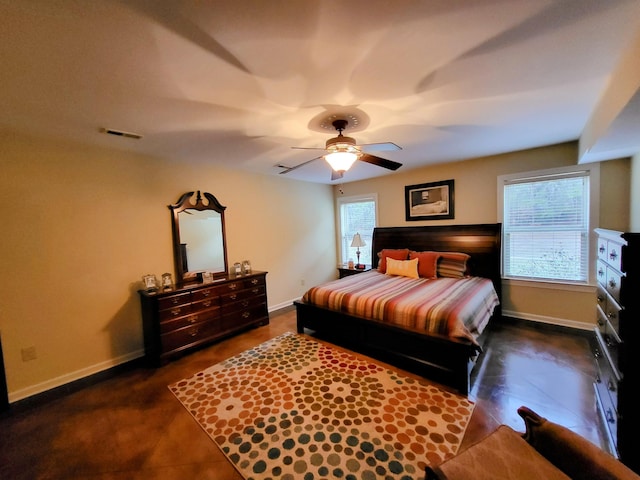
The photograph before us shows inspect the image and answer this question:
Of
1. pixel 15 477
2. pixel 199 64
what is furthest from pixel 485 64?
pixel 15 477

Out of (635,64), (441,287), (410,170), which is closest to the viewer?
(635,64)

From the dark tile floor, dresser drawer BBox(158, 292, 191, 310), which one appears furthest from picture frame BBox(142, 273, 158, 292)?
the dark tile floor

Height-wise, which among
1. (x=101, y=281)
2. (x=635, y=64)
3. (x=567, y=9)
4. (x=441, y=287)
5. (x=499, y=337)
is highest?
(x=567, y=9)

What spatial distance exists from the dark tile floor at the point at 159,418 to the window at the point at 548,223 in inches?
37.9

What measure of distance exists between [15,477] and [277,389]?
5.58ft

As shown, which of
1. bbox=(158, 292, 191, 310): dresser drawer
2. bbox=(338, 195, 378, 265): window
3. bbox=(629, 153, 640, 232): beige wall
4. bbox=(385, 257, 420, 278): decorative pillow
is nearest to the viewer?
bbox=(629, 153, 640, 232): beige wall

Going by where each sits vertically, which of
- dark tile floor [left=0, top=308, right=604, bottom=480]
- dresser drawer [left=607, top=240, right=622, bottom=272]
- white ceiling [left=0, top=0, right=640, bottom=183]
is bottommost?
dark tile floor [left=0, top=308, right=604, bottom=480]

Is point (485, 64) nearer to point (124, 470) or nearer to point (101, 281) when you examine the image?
point (124, 470)

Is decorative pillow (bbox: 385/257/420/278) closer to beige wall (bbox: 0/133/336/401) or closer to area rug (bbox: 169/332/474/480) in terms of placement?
area rug (bbox: 169/332/474/480)

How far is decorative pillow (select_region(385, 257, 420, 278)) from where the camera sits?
3830 millimetres

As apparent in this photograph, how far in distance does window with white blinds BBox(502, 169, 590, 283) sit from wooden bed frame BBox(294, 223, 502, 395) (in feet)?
0.89

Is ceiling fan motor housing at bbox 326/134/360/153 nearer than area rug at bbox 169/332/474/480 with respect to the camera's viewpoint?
No

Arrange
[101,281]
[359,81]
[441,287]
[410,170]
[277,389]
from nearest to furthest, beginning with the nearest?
1. [359,81]
2. [277,389]
3. [101,281]
4. [441,287]
5. [410,170]

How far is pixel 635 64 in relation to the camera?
4.35 feet
